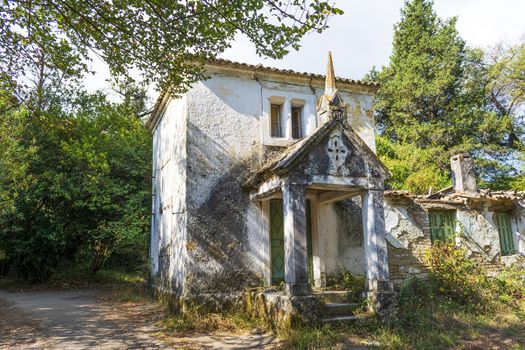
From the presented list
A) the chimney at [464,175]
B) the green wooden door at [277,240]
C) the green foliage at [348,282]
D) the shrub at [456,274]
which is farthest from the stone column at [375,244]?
the chimney at [464,175]

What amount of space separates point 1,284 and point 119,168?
6567 millimetres

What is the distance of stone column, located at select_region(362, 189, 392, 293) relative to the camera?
25.7 ft

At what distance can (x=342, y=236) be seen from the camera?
9961 mm

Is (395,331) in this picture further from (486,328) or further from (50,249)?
(50,249)

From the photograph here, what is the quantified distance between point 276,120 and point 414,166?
43.9ft

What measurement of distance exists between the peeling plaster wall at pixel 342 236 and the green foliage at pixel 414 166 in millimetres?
8774

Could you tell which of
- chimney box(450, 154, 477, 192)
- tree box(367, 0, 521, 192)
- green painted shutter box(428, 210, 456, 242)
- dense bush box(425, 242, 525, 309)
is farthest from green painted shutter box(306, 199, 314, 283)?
tree box(367, 0, 521, 192)

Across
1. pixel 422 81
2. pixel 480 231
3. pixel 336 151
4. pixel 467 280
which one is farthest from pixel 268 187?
pixel 422 81

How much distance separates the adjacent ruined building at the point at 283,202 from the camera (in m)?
7.82

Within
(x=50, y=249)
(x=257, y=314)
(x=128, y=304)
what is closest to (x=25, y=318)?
(x=128, y=304)

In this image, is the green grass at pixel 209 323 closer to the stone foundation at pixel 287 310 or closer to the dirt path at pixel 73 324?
the stone foundation at pixel 287 310

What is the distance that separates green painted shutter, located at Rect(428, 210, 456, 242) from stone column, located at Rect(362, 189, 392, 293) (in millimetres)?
3821

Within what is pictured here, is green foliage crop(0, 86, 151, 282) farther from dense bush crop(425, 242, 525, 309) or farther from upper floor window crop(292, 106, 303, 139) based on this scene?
dense bush crop(425, 242, 525, 309)

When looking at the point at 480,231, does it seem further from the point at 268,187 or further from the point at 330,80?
the point at 268,187
